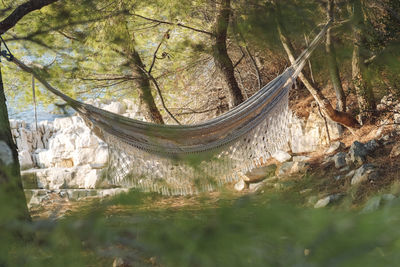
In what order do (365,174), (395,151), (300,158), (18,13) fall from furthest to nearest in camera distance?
(300,158) → (395,151) → (365,174) → (18,13)

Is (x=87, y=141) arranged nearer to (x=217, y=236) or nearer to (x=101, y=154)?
(x=101, y=154)

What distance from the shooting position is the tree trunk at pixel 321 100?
291 cm

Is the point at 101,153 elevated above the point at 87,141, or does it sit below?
below

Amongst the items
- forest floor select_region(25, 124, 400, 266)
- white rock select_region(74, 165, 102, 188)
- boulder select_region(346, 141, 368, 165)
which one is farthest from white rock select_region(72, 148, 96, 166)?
forest floor select_region(25, 124, 400, 266)

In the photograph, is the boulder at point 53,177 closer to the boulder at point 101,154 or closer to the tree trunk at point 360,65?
the boulder at point 101,154

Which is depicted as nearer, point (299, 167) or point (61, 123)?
point (299, 167)

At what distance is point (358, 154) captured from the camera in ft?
9.09

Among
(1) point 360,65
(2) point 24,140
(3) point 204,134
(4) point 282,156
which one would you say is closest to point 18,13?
(3) point 204,134

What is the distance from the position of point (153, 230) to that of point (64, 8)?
8.31 feet

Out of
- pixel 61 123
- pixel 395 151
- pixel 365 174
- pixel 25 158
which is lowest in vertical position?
pixel 365 174

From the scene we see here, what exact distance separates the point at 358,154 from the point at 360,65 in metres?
0.66

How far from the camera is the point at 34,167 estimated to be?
6.90 meters

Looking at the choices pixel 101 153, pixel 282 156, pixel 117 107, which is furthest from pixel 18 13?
pixel 117 107

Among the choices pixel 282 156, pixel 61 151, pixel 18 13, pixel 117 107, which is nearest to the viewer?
pixel 18 13
